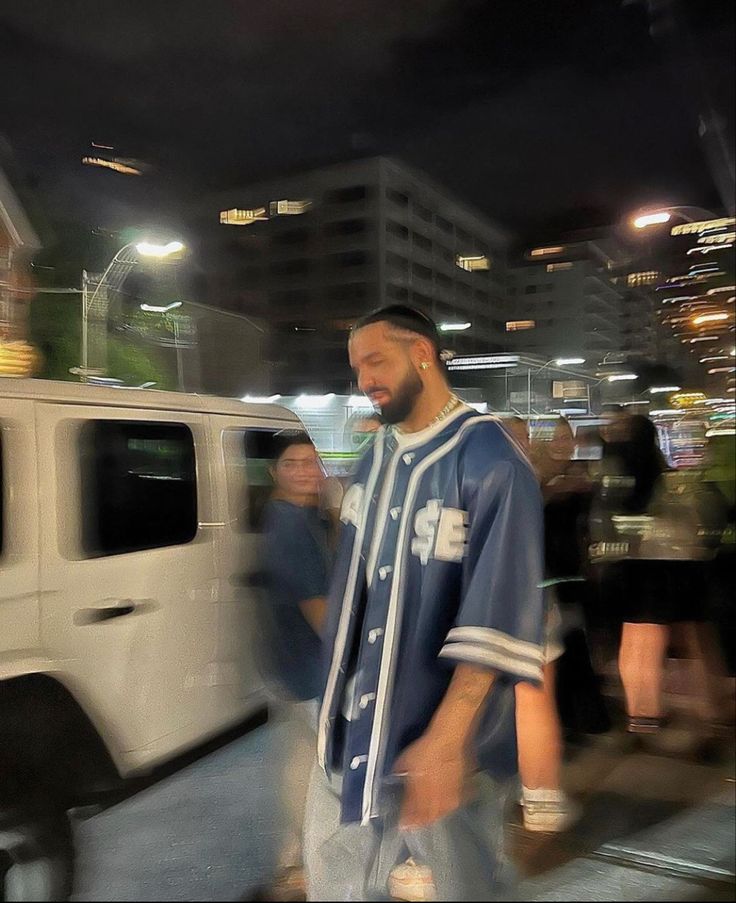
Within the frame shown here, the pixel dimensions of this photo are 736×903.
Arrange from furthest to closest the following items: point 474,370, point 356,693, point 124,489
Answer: point 124,489
point 474,370
point 356,693

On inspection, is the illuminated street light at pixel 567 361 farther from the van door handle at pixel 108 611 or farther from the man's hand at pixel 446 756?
the van door handle at pixel 108 611

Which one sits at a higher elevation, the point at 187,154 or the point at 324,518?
the point at 187,154

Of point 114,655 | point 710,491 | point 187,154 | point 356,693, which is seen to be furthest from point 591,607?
point 187,154

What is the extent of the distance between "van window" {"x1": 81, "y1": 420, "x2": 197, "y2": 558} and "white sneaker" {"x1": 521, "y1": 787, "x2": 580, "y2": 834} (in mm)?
1270

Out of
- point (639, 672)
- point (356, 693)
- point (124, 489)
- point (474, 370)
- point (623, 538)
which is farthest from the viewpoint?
point (639, 672)

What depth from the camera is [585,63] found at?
7.04 ft

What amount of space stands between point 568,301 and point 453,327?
367mm

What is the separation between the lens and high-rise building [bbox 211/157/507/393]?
1927 millimetres

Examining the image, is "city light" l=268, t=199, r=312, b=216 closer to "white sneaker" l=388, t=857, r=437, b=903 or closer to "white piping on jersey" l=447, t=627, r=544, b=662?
"white piping on jersey" l=447, t=627, r=544, b=662

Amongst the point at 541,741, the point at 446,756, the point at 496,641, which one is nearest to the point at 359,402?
the point at 496,641

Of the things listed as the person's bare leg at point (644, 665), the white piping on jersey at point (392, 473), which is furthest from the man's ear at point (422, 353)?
the person's bare leg at point (644, 665)

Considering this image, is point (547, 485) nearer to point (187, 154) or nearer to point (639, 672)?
point (639, 672)

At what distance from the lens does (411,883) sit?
1733 mm

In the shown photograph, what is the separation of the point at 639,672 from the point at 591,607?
330 millimetres
